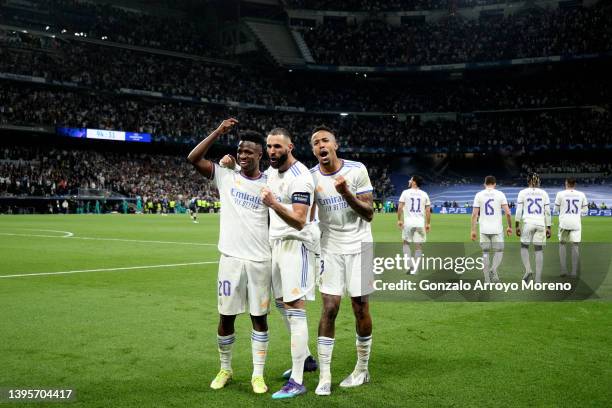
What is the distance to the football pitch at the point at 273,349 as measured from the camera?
545 cm

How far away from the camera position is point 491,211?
40.7 ft

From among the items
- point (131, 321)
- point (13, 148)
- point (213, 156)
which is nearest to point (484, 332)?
point (131, 321)

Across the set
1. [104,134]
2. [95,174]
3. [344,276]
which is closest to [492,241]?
[344,276]

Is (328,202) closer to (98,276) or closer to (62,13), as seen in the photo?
(98,276)

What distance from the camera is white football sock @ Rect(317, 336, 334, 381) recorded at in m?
5.62

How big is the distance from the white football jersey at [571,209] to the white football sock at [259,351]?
10018 mm

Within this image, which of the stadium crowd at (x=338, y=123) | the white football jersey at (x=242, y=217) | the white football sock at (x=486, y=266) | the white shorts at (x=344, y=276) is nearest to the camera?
the white football jersey at (x=242, y=217)

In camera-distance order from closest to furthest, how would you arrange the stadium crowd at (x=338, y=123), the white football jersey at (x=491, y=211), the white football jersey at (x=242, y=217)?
the white football jersey at (x=242, y=217), the white football jersey at (x=491, y=211), the stadium crowd at (x=338, y=123)

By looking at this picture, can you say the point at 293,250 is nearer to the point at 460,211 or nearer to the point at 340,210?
the point at 340,210

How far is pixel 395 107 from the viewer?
2921 inches

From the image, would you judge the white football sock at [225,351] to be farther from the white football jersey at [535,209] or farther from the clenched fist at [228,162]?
the white football jersey at [535,209]

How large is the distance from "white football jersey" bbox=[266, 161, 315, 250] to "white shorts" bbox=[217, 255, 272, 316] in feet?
1.32

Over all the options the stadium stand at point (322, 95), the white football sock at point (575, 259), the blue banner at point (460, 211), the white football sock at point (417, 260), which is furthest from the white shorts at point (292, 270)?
the blue banner at point (460, 211)

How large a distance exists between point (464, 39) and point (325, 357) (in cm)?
7158
